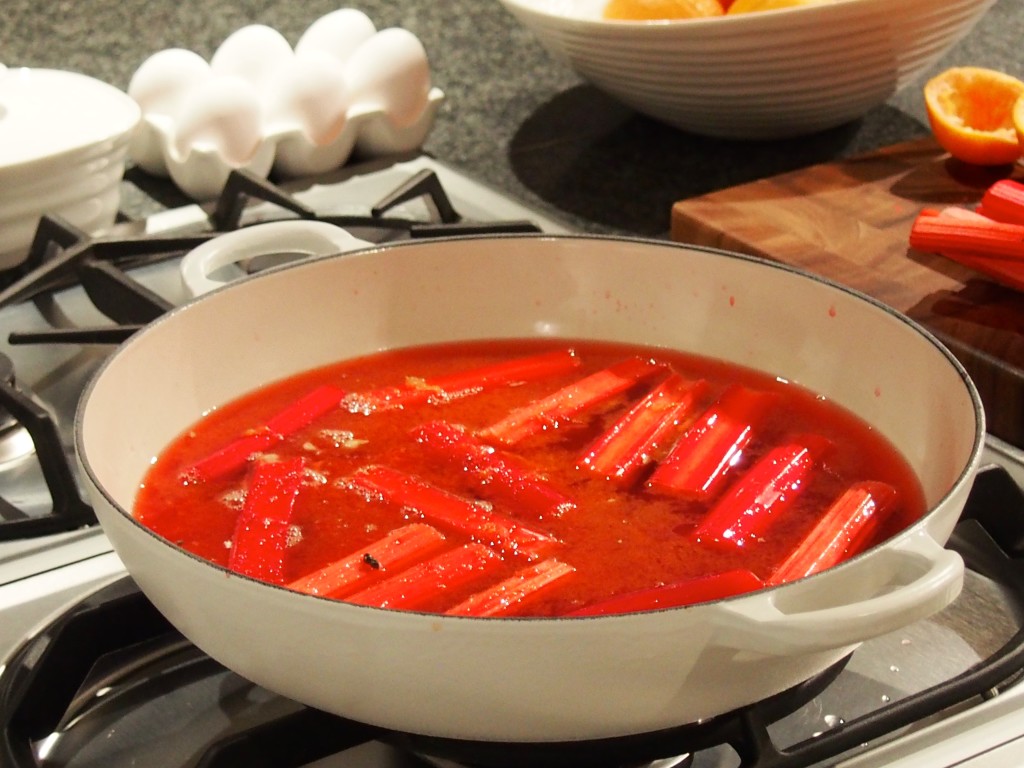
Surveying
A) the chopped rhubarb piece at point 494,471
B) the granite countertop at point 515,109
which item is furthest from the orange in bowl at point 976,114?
the chopped rhubarb piece at point 494,471

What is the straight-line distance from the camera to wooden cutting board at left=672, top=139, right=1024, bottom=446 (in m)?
0.87

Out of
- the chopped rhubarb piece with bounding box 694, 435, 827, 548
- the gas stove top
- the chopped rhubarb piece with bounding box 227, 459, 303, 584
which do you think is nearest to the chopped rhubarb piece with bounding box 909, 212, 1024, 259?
the gas stove top

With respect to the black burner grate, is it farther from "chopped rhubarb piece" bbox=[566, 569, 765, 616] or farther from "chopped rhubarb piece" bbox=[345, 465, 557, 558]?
"chopped rhubarb piece" bbox=[566, 569, 765, 616]

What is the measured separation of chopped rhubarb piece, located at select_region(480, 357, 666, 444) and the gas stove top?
0.22 metres

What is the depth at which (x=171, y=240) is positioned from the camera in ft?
3.25

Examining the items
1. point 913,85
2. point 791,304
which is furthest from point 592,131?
point 791,304

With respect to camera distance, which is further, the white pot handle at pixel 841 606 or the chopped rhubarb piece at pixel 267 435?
the chopped rhubarb piece at pixel 267 435

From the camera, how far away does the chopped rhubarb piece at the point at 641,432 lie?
690 millimetres

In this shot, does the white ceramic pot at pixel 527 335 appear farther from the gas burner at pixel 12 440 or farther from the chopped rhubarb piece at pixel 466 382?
the gas burner at pixel 12 440

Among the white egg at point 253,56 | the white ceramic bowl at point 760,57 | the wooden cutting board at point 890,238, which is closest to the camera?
the wooden cutting board at point 890,238

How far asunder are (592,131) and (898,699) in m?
0.96

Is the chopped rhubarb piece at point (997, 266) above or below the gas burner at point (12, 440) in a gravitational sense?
above

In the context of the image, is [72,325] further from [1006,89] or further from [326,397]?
[1006,89]

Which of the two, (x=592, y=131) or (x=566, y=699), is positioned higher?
(x=566, y=699)
